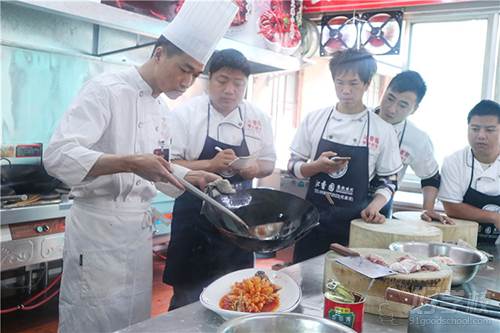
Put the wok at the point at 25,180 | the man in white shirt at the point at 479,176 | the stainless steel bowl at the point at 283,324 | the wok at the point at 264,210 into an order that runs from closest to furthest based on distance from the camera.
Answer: the stainless steel bowl at the point at 283,324, the wok at the point at 264,210, the man in white shirt at the point at 479,176, the wok at the point at 25,180

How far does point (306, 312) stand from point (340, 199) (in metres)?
0.79

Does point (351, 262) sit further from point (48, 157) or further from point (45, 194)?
point (45, 194)

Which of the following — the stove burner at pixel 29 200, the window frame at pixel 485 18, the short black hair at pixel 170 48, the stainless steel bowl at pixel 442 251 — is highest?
the window frame at pixel 485 18

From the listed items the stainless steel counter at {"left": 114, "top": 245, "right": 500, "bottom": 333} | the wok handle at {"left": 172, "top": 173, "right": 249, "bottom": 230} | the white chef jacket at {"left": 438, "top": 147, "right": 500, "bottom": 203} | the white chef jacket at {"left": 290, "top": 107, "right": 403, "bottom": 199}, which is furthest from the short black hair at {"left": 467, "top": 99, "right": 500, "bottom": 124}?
the wok handle at {"left": 172, "top": 173, "right": 249, "bottom": 230}

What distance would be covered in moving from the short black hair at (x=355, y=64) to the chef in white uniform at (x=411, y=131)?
13.8 inches

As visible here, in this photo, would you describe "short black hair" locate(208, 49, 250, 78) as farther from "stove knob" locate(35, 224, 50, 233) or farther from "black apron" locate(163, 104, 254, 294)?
"stove knob" locate(35, 224, 50, 233)

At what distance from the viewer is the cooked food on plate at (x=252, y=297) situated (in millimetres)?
1044

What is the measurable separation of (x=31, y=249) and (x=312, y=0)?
10.5 feet

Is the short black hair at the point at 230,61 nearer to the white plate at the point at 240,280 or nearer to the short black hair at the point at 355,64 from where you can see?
the short black hair at the point at 355,64

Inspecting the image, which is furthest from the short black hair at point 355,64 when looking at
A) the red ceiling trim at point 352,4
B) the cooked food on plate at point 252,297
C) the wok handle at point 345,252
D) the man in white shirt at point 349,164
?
the red ceiling trim at point 352,4

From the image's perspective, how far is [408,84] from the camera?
2.14 metres

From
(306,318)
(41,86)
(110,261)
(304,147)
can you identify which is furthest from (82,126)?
(41,86)

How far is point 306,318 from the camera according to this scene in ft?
3.02

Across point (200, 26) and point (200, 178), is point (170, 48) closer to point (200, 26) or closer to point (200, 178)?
point (200, 26)
